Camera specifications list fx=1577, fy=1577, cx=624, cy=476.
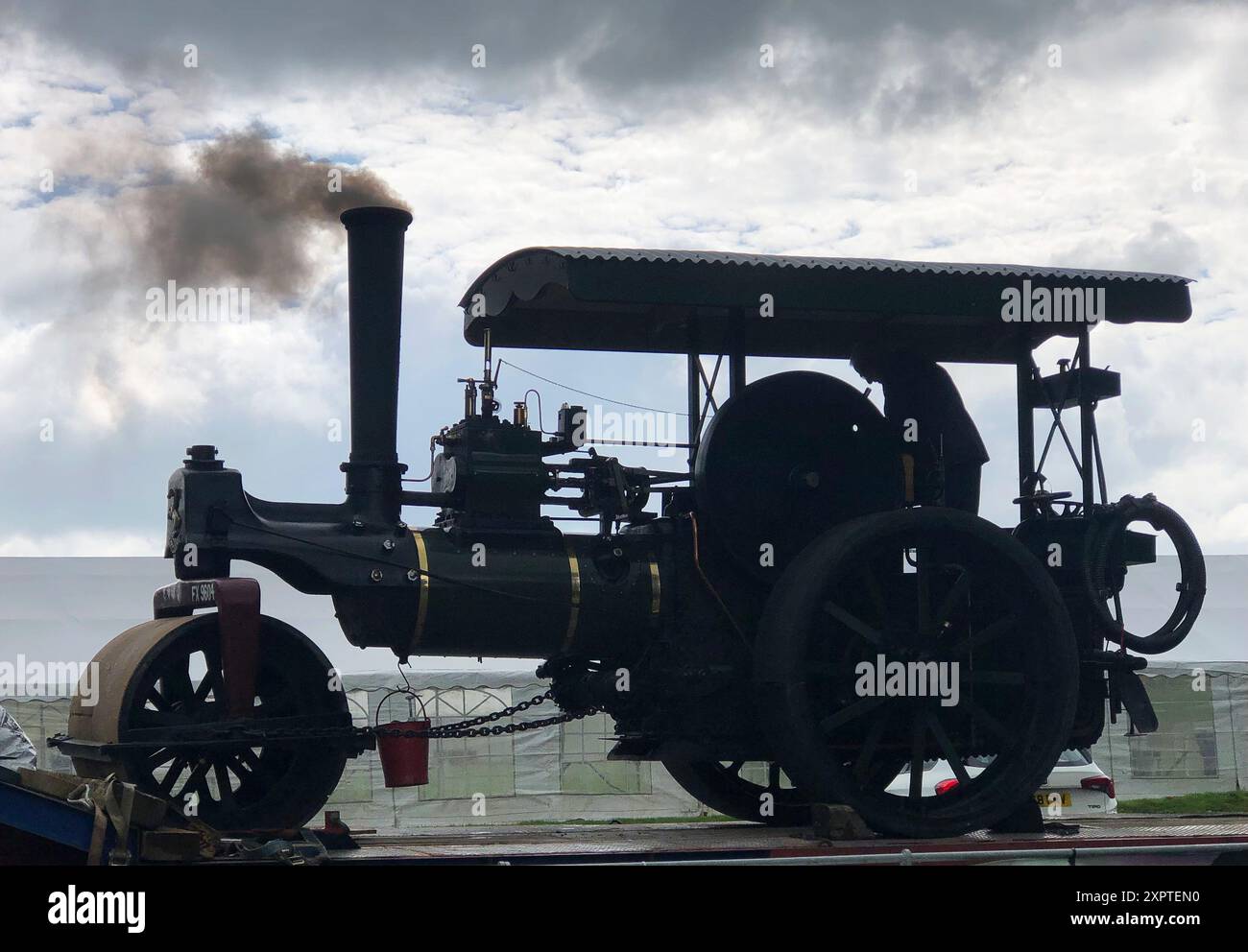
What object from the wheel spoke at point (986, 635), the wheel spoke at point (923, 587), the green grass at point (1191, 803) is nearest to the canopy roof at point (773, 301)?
the wheel spoke at point (923, 587)

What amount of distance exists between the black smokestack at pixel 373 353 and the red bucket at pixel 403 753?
1.06 meters

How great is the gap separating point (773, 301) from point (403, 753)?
303 centimetres

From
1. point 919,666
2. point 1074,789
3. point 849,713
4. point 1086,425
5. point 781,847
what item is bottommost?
point 1074,789

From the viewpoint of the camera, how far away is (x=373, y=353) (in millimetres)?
8102

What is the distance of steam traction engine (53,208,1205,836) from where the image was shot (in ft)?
25.5

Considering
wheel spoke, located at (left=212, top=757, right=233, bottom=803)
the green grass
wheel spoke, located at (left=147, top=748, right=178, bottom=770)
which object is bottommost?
the green grass

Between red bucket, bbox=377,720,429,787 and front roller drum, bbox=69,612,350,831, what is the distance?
0.25 metres

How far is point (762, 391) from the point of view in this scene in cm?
868

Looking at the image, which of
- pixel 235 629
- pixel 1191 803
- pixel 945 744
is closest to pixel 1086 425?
pixel 945 744

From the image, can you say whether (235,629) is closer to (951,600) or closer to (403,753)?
(403,753)

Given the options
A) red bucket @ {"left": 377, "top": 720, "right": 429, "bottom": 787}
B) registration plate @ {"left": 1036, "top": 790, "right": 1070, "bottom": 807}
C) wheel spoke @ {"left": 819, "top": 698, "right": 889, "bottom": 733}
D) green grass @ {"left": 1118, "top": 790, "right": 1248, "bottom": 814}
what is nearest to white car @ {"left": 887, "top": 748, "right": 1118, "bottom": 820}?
registration plate @ {"left": 1036, "top": 790, "right": 1070, "bottom": 807}

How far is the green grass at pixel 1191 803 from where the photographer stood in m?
18.5

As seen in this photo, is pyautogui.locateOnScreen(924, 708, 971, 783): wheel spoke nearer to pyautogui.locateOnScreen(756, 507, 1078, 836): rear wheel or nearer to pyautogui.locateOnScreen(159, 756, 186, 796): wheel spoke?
pyautogui.locateOnScreen(756, 507, 1078, 836): rear wheel
